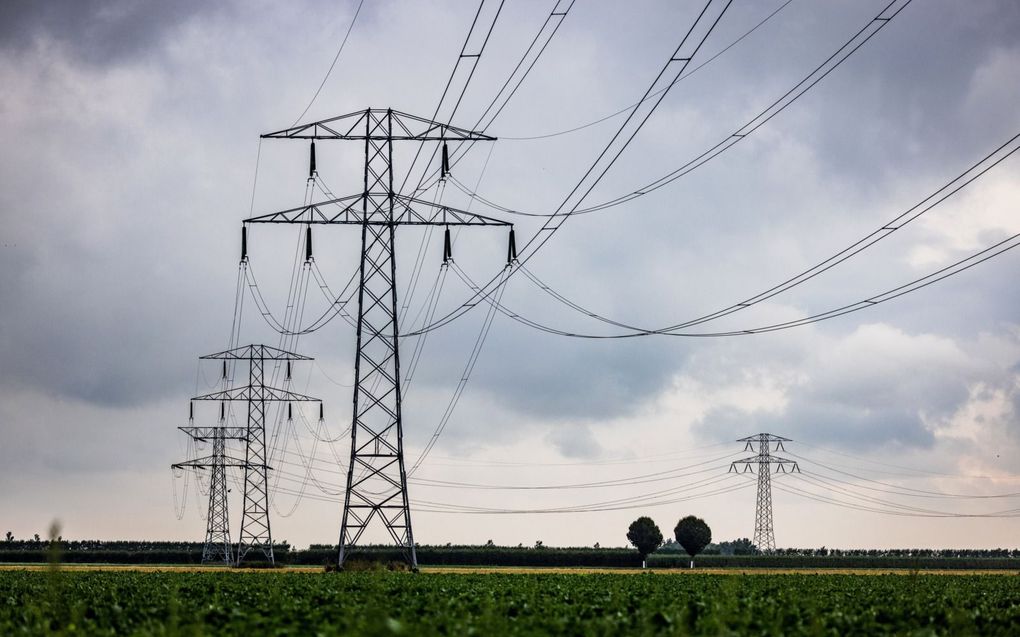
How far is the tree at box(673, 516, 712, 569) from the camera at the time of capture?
419 ft

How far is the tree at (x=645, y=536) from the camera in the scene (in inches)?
4894

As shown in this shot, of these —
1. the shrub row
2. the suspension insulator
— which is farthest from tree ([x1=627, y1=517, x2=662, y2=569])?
the suspension insulator

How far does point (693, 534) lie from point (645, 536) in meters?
6.65

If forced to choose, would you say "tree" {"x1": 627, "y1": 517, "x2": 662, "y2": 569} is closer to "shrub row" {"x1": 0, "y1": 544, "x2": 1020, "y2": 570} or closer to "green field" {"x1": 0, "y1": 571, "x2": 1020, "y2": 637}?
"shrub row" {"x1": 0, "y1": 544, "x2": 1020, "y2": 570}

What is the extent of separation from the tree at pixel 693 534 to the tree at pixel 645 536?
4.20 metres

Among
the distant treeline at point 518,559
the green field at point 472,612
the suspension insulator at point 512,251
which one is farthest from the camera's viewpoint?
the distant treeline at point 518,559

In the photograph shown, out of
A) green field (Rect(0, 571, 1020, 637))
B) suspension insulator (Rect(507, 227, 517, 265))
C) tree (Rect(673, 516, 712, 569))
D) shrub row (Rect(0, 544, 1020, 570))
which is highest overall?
suspension insulator (Rect(507, 227, 517, 265))

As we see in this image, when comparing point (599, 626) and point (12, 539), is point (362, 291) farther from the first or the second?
point (12, 539)

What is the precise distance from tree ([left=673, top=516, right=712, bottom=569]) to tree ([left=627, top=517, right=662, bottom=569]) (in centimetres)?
420

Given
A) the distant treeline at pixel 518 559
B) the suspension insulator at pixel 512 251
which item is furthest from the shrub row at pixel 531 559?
the suspension insulator at pixel 512 251

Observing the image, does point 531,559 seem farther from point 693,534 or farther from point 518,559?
point 693,534

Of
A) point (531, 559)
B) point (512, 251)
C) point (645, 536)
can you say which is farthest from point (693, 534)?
point (512, 251)

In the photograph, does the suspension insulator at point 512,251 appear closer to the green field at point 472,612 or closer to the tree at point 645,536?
the green field at point 472,612

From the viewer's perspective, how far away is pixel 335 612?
2150cm
